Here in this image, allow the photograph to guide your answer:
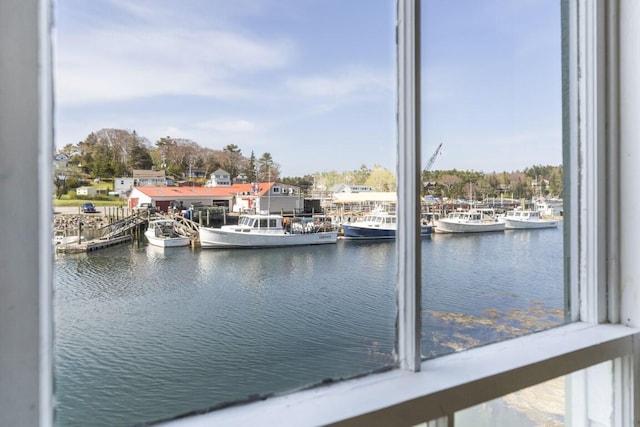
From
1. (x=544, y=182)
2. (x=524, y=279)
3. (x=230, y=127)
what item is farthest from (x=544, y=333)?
(x=230, y=127)

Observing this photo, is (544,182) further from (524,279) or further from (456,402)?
(456,402)

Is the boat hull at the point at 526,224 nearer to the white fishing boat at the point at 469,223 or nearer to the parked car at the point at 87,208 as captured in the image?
the white fishing boat at the point at 469,223

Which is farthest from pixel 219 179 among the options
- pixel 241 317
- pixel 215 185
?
pixel 241 317

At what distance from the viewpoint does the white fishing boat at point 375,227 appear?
36.9 inches

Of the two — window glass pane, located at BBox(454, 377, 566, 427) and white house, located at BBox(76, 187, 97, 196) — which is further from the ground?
white house, located at BBox(76, 187, 97, 196)

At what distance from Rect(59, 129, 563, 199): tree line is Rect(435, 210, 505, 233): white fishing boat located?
48mm

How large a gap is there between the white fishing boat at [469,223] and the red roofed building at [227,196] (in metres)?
0.38

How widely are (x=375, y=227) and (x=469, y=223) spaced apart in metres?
0.31

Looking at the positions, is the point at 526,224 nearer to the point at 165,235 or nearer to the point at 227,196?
the point at 227,196

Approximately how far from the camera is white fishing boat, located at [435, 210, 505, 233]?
3.49 ft

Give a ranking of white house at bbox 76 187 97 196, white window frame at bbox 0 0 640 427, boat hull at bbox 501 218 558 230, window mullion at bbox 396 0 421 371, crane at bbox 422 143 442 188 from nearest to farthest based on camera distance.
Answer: white window frame at bbox 0 0 640 427 → white house at bbox 76 187 97 196 → window mullion at bbox 396 0 421 371 → crane at bbox 422 143 442 188 → boat hull at bbox 501 218 558 230

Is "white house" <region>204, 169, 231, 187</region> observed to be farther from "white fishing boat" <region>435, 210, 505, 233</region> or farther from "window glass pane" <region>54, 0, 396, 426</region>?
"white fishing boat" <region>435, 210, 505, 233</region>

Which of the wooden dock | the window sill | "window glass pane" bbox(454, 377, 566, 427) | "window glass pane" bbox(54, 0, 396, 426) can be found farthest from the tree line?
"window glass pane" bbox(454, 377, 566, 427)

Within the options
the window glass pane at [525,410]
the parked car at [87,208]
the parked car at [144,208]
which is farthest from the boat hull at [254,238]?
the window glass pane at [525,410]
